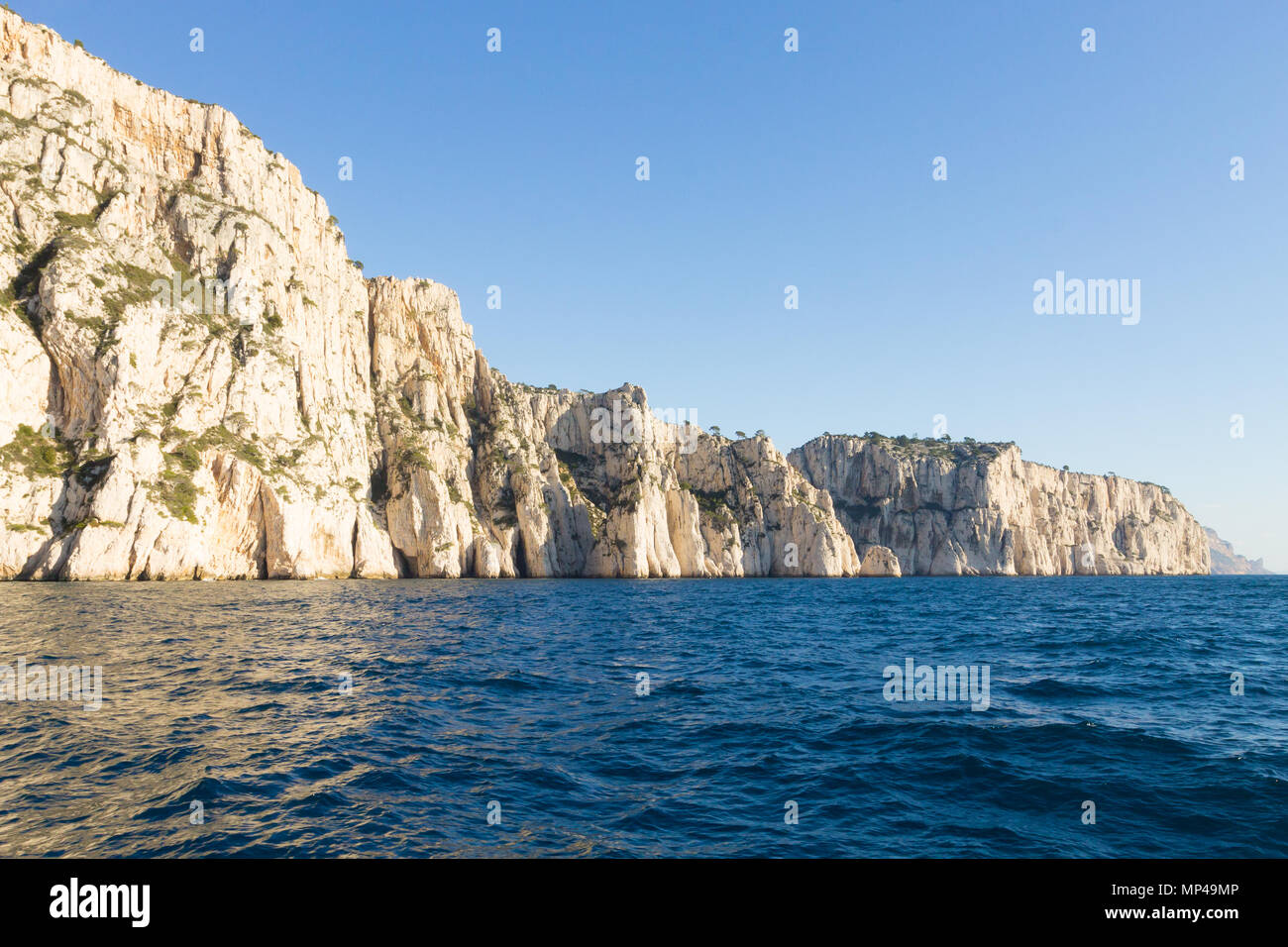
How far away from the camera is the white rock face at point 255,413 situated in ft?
217

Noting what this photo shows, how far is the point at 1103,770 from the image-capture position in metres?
13.2

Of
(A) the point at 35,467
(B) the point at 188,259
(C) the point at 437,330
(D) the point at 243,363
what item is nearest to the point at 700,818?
(A) the point at 35,467

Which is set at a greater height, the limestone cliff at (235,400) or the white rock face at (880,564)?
the limestone cliff at (235,400)

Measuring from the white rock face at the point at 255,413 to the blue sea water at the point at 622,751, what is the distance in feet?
145

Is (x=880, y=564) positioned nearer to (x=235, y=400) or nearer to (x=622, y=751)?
(x=235, y=400)

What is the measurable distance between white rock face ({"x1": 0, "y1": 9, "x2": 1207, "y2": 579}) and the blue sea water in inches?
1738

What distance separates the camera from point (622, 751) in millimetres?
14586

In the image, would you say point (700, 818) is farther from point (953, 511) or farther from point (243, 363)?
point (953, 511)

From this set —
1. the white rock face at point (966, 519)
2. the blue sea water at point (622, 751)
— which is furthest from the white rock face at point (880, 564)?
the blue sea water at point (622, 751)

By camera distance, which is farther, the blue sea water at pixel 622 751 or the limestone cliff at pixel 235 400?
the limestone cliff at pixel 235 400

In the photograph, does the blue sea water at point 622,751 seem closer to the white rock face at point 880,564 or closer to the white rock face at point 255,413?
the white rock face at point 255,413

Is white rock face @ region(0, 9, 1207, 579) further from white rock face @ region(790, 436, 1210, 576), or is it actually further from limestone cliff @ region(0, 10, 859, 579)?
white rock face @ region(790, 436, 1210, 576)

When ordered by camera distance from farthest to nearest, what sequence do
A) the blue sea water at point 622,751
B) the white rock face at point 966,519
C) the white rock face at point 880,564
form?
the white rock face at point 966,519
the white rock face at point 880,564
the blue sea water at point 622,751

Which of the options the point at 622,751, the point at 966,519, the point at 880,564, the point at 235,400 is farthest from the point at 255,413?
the point at 966,519
